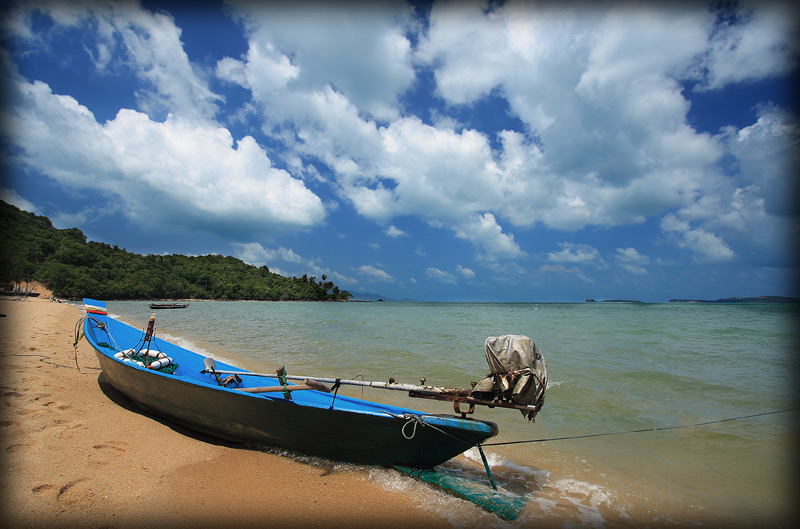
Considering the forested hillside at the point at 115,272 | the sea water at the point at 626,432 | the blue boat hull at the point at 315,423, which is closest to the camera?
the blue boat hull at the point at 315,423

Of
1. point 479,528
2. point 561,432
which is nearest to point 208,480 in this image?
point 479,528

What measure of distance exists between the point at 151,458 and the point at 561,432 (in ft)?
23.0

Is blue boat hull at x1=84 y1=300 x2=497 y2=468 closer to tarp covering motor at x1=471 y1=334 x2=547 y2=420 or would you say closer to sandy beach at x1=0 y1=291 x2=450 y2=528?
sandy beach at x1=0 y1=291 x2=450 y2=528

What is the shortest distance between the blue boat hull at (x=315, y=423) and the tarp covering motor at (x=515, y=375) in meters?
0.39

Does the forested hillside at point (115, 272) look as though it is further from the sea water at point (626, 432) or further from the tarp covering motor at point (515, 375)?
the tarp covering motor at point (515, 375)

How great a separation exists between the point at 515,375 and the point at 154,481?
4551 millimetres

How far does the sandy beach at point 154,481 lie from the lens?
11.3 feet

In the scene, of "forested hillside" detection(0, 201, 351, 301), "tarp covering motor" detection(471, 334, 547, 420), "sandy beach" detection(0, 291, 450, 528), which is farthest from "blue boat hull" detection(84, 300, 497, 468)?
"forested hillside" detection(0, 201, 351, 301)

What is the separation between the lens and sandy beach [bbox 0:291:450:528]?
343 cm

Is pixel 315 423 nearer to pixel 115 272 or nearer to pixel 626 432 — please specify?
pixel 626 432

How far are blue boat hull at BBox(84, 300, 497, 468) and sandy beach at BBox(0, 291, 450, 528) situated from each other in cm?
26

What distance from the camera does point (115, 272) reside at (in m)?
83.5

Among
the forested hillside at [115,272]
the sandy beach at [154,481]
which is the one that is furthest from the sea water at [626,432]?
the forested hillside at [115,272]

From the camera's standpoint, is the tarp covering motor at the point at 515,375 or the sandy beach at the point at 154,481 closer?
the sandy beach at the point at 154,481
